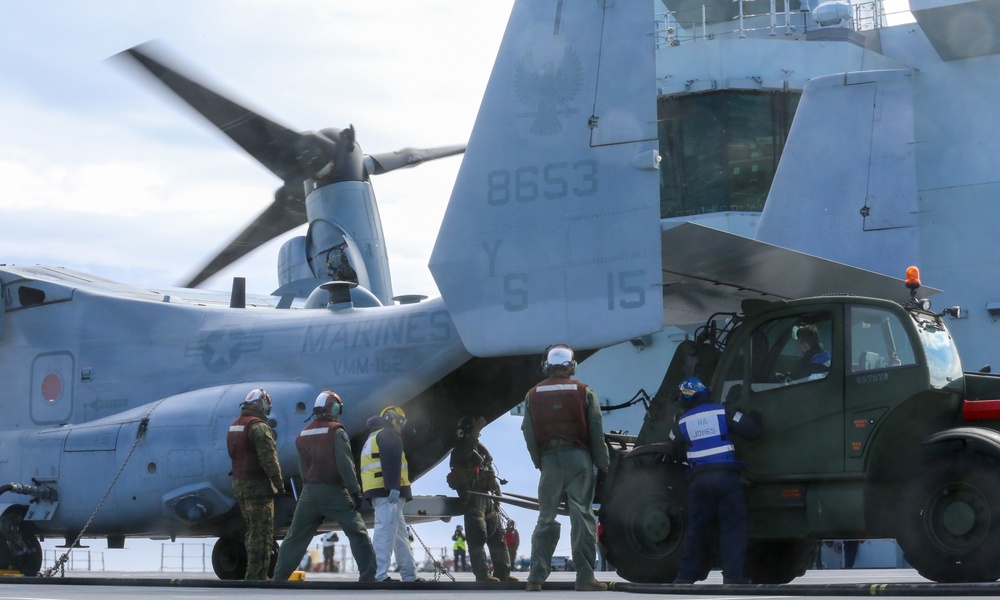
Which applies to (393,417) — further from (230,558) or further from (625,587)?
(230,558)

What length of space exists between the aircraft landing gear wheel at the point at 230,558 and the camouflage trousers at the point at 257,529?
7.41 feet

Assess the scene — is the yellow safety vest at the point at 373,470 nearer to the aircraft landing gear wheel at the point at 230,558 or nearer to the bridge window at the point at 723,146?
the aircraft landing gear wheel at the point at 230,558

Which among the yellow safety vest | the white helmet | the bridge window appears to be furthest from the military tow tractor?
the bridge window

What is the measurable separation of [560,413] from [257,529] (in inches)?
144

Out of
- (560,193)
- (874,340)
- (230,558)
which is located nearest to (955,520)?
(874,340)

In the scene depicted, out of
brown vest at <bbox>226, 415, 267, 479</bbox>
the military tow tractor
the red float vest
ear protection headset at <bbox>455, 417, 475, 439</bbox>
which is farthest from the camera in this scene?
ear protection headset at <bbox>455, 417, 475, 439</bbox>

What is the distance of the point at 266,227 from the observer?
17406 mm

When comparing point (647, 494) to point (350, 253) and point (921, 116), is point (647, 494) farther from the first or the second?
point (921, 116)

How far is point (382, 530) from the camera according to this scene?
34.2ft

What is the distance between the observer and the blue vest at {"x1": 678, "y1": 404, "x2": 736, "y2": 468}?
28.9ft

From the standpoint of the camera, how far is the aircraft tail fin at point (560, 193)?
9.98 metres

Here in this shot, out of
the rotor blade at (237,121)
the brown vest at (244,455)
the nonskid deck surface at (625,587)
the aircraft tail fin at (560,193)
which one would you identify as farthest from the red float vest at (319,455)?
the rotor blade at (237,121)

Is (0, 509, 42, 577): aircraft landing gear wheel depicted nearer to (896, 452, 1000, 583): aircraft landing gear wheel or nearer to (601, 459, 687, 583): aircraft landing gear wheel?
(601, 459, 687, 583): aircraft landing gear wheel

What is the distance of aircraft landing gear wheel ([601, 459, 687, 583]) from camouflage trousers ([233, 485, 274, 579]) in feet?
11.0
